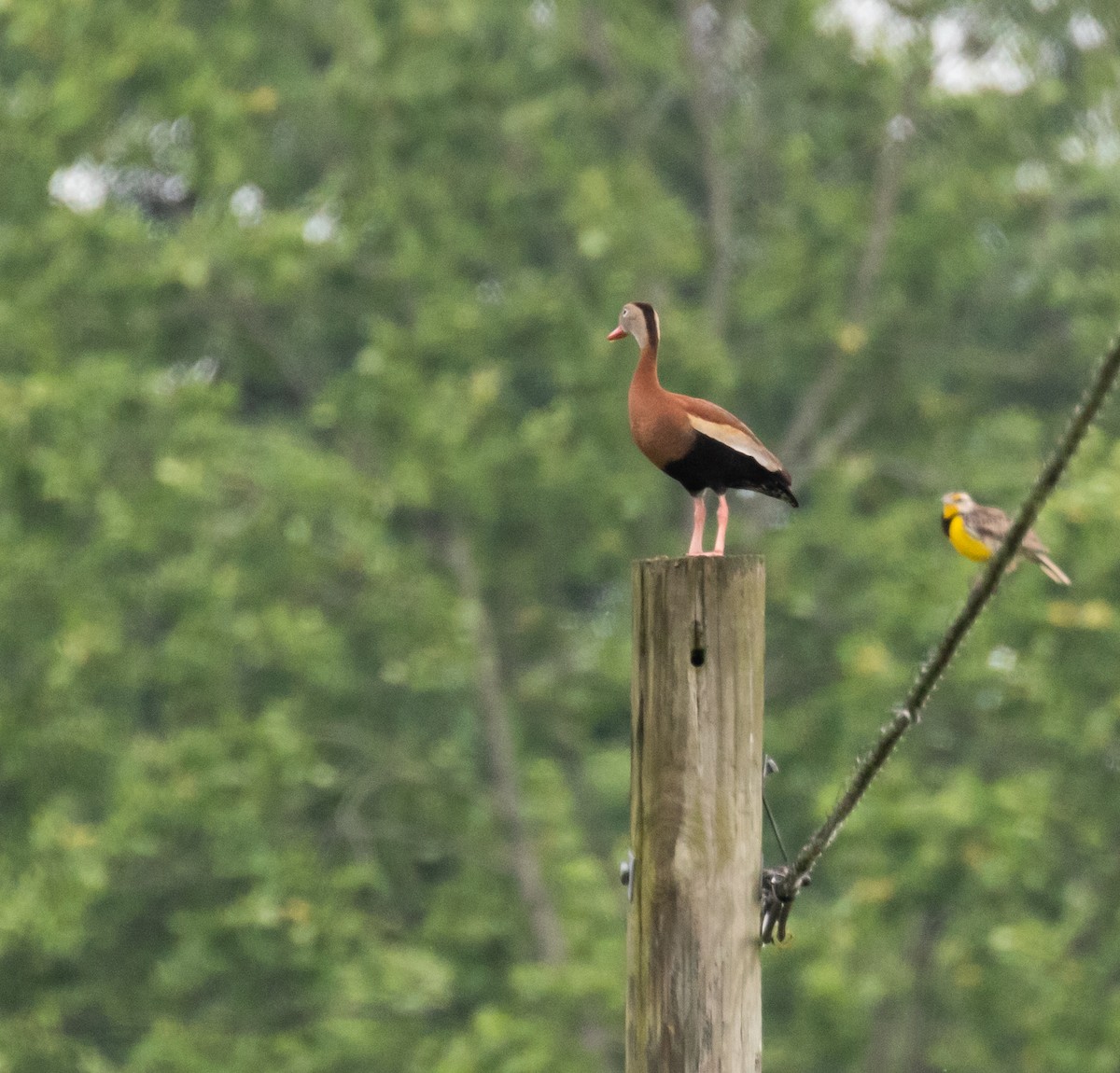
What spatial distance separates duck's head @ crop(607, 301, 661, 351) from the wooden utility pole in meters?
0.83

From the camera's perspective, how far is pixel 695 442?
4.53 m

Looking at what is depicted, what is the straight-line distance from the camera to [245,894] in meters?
16.1

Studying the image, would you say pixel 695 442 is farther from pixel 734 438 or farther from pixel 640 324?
pixel 640 324

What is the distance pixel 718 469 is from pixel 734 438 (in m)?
0.08

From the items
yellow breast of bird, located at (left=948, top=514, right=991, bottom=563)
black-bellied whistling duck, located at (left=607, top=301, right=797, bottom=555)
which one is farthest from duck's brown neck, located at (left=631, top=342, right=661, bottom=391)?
yellow breast of bird, located at (left=948, top=514, right=991, bottom=563)

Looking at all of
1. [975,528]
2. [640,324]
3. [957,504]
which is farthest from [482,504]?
[640,324]

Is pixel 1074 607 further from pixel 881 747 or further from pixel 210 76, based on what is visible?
pixel 881 747

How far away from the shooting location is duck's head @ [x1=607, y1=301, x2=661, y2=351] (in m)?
4.73

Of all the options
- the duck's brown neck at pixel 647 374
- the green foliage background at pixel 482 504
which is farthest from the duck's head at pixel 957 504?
the green foliage background at pixel 482 504

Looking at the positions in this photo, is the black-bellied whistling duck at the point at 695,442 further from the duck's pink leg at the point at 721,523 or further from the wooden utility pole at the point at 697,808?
the wooden utility pole at the point at 697,808

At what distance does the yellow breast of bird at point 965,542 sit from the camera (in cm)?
684

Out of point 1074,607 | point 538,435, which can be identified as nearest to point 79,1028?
point 538,435

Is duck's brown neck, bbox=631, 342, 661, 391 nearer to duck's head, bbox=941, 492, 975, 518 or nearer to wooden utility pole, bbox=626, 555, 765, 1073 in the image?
wooden utility pole, bbox=626, 555, 765, 1073

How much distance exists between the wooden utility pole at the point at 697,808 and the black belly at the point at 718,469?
1.75 feet
